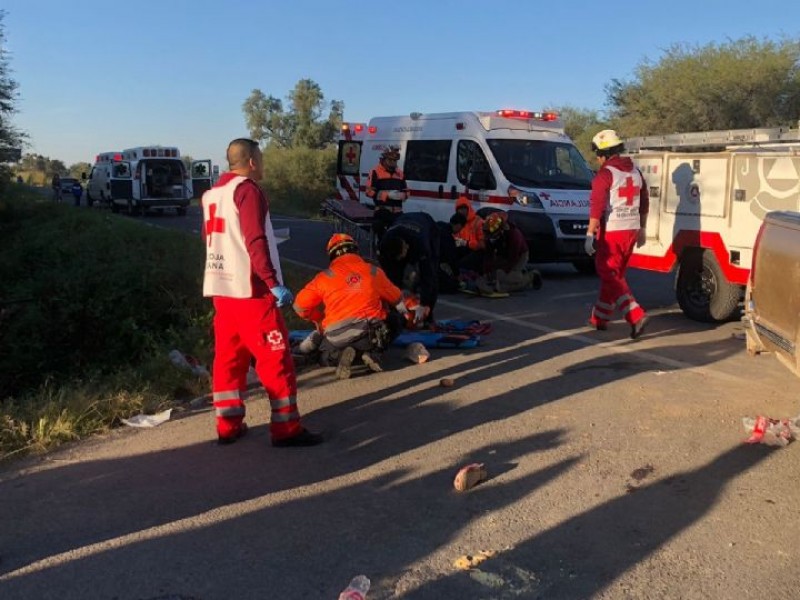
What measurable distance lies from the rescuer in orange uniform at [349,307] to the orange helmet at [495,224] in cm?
423

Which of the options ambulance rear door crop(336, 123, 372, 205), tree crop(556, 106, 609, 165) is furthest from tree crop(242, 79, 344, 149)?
ambulance rear door crop(336, 123, 372, 205)

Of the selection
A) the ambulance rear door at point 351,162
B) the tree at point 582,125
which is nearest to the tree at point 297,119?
the tree at point 582,125

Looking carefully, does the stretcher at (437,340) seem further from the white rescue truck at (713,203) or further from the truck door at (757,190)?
the truck door at (757,190)

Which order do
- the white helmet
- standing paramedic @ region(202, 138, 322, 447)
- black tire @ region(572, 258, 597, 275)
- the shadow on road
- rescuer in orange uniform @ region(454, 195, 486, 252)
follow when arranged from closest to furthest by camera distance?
1. the shadow on road
2. standing paramedic @ region(202, 138, 322, 447)
3. the white helmet
4. rescuer in orange uniform @ region(454, 195, 486, 252)
5. black tire @ region(572, 258, 597, 275)

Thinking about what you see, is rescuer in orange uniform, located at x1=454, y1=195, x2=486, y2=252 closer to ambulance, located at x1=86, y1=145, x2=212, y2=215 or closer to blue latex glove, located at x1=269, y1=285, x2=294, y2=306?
blue latex glove, located at x1=269, y1=285, x2=294, y2=306

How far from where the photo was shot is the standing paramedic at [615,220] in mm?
7863

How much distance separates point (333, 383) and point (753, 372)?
349 centimetres

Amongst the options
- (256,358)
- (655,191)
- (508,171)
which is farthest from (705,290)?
(256,358)

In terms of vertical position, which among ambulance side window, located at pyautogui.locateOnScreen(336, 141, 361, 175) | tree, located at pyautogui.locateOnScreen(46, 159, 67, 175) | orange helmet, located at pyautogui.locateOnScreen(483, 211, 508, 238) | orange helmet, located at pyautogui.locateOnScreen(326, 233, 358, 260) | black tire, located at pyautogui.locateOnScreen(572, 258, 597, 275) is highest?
tree, located at pyautogui.locateOnScreen(46, 159, 67, 175)

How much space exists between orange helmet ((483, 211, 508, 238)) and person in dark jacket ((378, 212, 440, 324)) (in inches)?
72.3

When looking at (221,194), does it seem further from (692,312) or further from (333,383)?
(692,312)

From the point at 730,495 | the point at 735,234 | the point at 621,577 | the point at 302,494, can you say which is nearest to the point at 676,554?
the point at 621,577

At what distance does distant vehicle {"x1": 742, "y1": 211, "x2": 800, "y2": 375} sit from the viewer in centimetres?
445

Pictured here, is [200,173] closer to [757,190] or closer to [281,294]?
[757,190]
